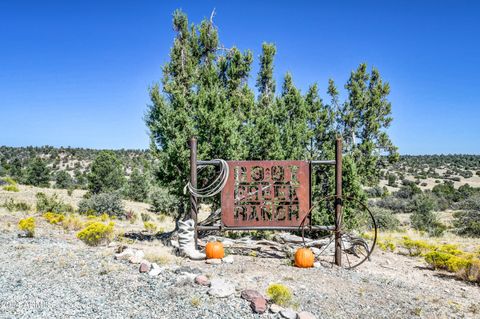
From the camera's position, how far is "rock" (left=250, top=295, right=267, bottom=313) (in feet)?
18.5

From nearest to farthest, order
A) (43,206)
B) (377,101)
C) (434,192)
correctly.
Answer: (377,101) → (43,206) → (434,192)

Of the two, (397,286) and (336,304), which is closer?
(336,304)

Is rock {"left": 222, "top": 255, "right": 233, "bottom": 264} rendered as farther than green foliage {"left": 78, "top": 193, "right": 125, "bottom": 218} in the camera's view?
No

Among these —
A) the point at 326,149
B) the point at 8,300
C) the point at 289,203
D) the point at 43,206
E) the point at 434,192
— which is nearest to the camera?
the point at 8,300

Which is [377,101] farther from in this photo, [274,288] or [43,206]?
[43,206]

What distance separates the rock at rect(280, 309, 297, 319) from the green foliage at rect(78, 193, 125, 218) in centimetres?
1945

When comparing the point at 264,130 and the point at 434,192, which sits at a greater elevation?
the point at 264,130

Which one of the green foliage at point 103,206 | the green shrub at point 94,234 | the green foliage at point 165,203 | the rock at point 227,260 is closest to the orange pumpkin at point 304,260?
the rock at point 227,260

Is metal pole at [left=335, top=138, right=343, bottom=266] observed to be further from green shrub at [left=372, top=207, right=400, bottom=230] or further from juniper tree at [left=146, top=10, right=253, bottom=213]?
green shrub at [left=372, top=207, right=400, bottom=230]

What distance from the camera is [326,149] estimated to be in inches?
591

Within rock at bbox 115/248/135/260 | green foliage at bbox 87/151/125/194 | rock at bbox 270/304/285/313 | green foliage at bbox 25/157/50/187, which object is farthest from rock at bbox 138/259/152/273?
green foliage at bbox 25/157/50/187

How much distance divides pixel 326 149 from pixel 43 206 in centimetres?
1519

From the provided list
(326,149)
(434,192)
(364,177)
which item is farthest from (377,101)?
(434,192)

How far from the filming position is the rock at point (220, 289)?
610 centimetres
